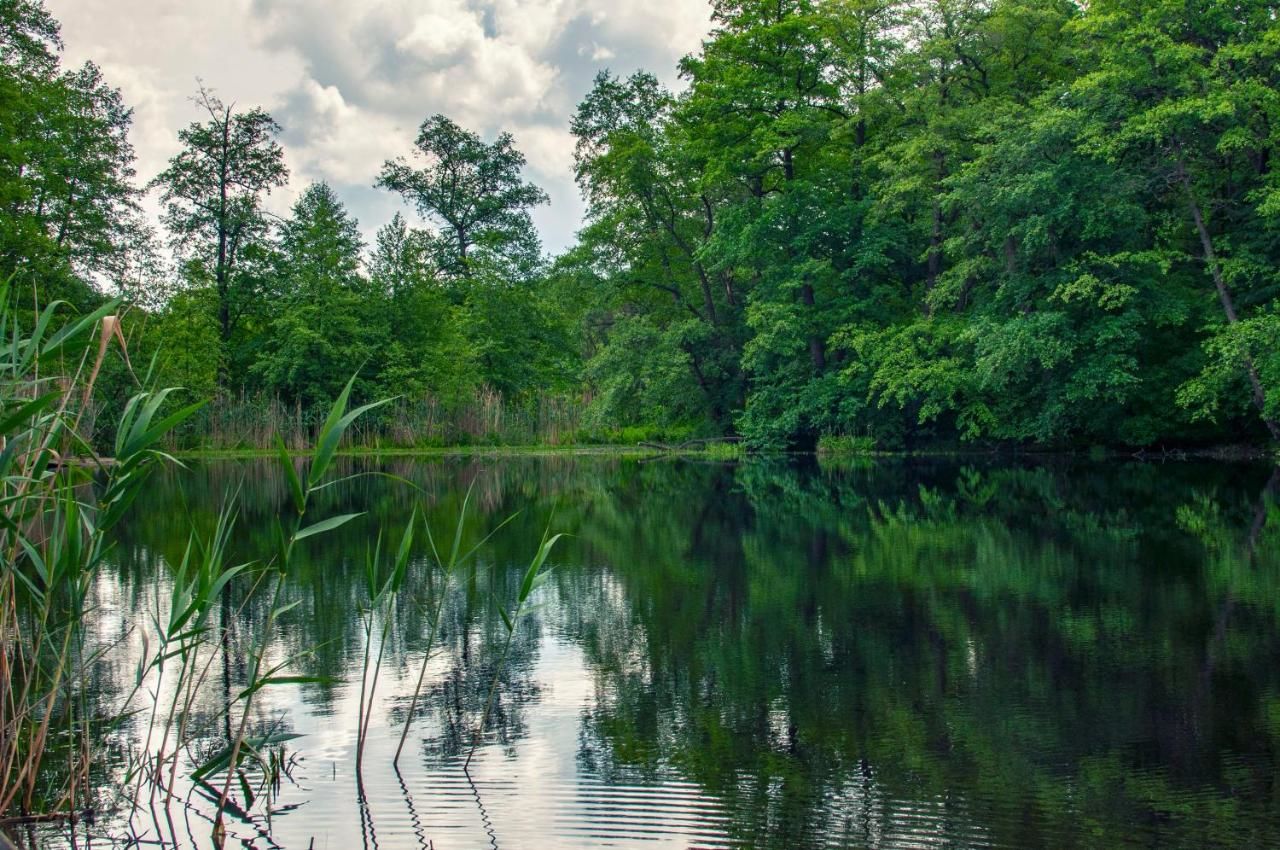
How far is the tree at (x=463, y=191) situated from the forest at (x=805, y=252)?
18.8 feet

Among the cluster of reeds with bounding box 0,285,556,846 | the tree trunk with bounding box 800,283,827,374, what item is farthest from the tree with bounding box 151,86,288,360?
the cluster of reeds with bounding box 0,285,556,846

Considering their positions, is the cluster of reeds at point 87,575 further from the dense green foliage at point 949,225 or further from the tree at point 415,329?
the tree at point 415,329

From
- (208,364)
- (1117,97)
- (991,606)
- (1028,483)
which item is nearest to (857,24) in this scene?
(1117,97)

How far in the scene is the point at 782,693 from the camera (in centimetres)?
539

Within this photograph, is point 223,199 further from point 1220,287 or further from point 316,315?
point 1220,287

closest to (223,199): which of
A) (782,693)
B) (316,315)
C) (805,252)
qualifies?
(316,315)

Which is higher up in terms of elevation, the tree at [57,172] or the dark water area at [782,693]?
the tree at [57,172]

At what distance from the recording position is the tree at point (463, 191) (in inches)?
1783

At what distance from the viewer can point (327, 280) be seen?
33781 mm

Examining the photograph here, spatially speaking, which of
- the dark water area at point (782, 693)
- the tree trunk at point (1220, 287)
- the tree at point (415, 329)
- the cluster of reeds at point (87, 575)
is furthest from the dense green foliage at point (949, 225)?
the cluster of reeds at point (87, 575)

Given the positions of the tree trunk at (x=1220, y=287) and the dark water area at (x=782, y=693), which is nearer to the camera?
the dark water area at (x=782, y=693)

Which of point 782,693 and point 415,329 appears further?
point 415,329

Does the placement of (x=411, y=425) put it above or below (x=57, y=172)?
below

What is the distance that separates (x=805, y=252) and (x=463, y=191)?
21.8 metres
